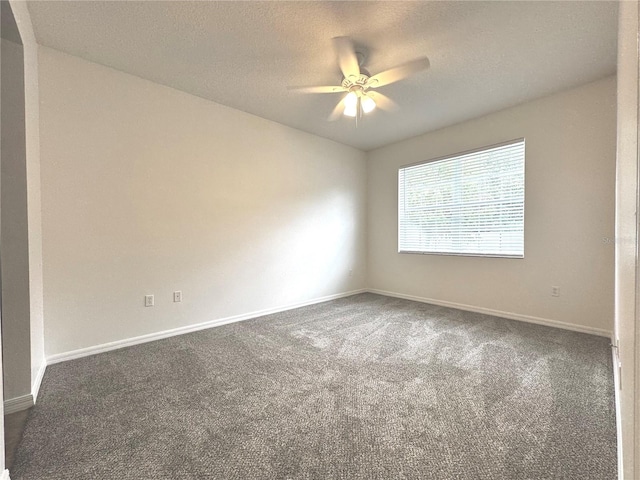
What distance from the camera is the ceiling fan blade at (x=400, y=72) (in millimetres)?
2049

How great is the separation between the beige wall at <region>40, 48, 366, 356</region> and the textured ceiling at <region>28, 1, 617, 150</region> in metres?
0.34

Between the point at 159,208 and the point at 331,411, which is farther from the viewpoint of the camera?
the point at 159,208

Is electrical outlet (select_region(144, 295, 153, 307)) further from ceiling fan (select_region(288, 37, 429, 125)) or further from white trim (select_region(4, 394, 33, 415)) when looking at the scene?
ceiling fan (select_region(288, 37, 429, 125))

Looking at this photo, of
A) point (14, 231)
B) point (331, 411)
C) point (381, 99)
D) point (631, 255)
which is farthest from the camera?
point (381, 99)

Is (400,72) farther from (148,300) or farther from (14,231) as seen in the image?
(148,300)

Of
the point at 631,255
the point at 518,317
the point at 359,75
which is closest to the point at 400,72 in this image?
the point at 359,75

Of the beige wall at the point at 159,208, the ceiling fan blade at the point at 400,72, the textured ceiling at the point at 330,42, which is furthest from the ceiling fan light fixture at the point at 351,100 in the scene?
the beige wall at the point at 159,208

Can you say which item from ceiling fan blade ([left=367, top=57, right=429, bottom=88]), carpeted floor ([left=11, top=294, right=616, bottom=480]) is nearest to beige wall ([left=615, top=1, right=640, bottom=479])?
carpeted floor ([left=11, top=294, right=616, bottom=480])

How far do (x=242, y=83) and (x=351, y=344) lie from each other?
287cm

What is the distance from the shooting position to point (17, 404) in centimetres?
168

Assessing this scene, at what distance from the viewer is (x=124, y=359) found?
2361mm

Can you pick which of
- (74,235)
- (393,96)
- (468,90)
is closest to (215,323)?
(74,235)

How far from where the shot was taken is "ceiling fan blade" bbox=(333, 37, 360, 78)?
6.63 feet

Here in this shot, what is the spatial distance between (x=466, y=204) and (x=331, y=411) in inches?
131
